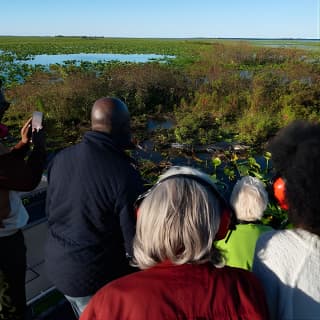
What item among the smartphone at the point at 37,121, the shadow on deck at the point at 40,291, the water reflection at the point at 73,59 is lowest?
the shadow on deck at the point at 40,291

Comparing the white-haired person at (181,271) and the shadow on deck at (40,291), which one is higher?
the white-haired person at (181,271)

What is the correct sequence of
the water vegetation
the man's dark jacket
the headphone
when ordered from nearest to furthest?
the headphone, the man's dark jacket, the water vegetation

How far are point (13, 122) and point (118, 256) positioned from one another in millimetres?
10484

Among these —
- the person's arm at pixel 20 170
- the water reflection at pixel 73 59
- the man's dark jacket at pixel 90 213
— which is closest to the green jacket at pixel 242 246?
the man's dark jacket at pixel 90 213

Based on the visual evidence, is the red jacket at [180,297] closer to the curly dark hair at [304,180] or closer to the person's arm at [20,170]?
the curly dark hair at [304,180]

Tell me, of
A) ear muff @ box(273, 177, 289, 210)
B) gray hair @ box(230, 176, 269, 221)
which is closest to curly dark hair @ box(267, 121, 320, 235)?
ear muff @ box(273, 177, 289, 210)

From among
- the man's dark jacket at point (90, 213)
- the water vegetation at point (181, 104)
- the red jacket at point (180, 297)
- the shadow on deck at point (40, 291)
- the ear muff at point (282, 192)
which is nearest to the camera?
the red jacket at point (180, 297)

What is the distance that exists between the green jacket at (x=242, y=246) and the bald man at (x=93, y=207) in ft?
1.84

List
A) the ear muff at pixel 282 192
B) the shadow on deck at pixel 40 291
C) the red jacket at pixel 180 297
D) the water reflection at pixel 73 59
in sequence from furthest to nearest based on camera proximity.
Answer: the water reflection at pixel 73 59 < the shadow on deck at pixel 40 291 < the ear muff at pixel 282 192 < the red jacket at pixel 180 297

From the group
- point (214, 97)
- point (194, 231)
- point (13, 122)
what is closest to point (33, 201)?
point (194, 231)

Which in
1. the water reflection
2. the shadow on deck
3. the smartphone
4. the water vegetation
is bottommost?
the shadow on deck

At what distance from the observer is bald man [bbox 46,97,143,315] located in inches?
73.5

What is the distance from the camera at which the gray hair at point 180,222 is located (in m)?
1.17

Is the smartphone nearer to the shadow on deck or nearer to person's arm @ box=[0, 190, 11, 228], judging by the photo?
person's arm @ box=[0, 190, 11, 228]
